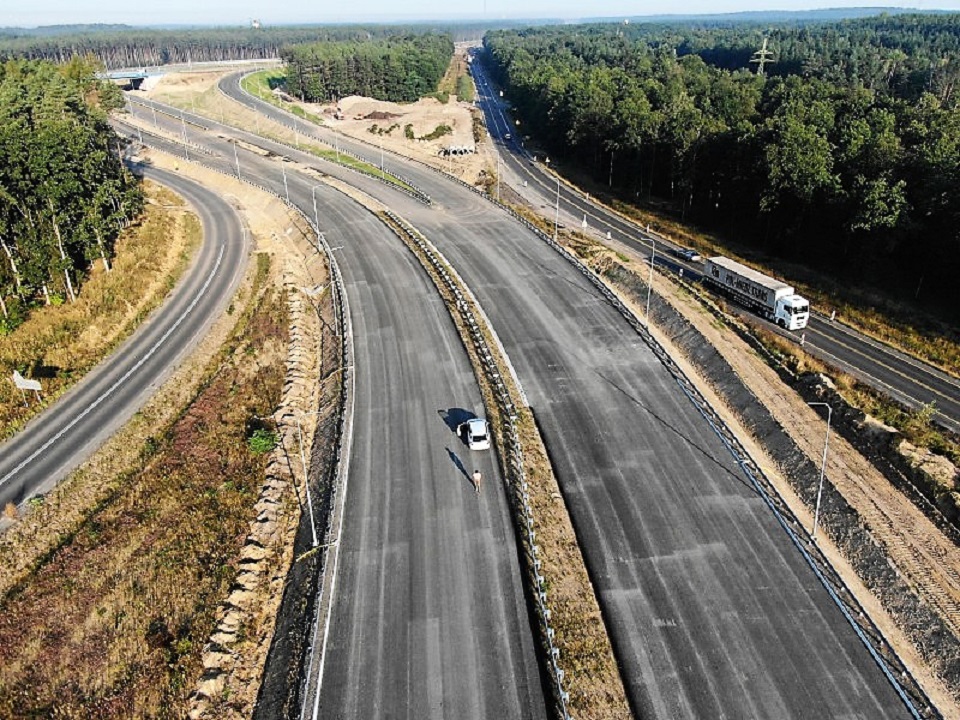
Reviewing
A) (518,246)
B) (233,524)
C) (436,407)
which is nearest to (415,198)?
(518,246)

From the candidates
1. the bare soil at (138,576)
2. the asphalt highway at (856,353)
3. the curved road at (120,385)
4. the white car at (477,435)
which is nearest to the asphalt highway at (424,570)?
the white car at (477,435)

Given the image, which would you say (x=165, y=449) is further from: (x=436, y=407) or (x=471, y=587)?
(x=471, y=587)

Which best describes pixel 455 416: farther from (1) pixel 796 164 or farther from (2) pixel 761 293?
(1) pixel 796 164

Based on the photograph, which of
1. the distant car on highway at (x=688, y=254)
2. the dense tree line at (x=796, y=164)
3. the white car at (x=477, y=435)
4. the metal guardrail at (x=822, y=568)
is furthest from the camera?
the distant car on highway at (x=688, y=254)

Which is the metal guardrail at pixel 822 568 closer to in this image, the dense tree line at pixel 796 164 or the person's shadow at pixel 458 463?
the person's shadow at pixel 458 463

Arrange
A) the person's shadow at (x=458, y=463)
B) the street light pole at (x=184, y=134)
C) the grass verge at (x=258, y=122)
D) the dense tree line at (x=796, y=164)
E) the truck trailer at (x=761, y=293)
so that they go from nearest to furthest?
the person's shadow at (x=458, y=463) < the truck trailer at (x=761, y=293) < the dense tree line at (x=796, y=164) < the grass verge at (x=258, y=122) < the street light pole at (x=184, y=134)

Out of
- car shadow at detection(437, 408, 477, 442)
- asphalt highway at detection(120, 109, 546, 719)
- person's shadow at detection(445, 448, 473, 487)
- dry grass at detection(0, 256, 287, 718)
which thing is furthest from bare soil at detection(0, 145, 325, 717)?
car shadow at detection(437, 408, 477, 442)

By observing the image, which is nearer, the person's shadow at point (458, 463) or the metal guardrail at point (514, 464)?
the metal guardrail at point (514, 464)

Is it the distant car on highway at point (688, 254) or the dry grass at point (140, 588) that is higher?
the distant car on highway at point (688, 254)
